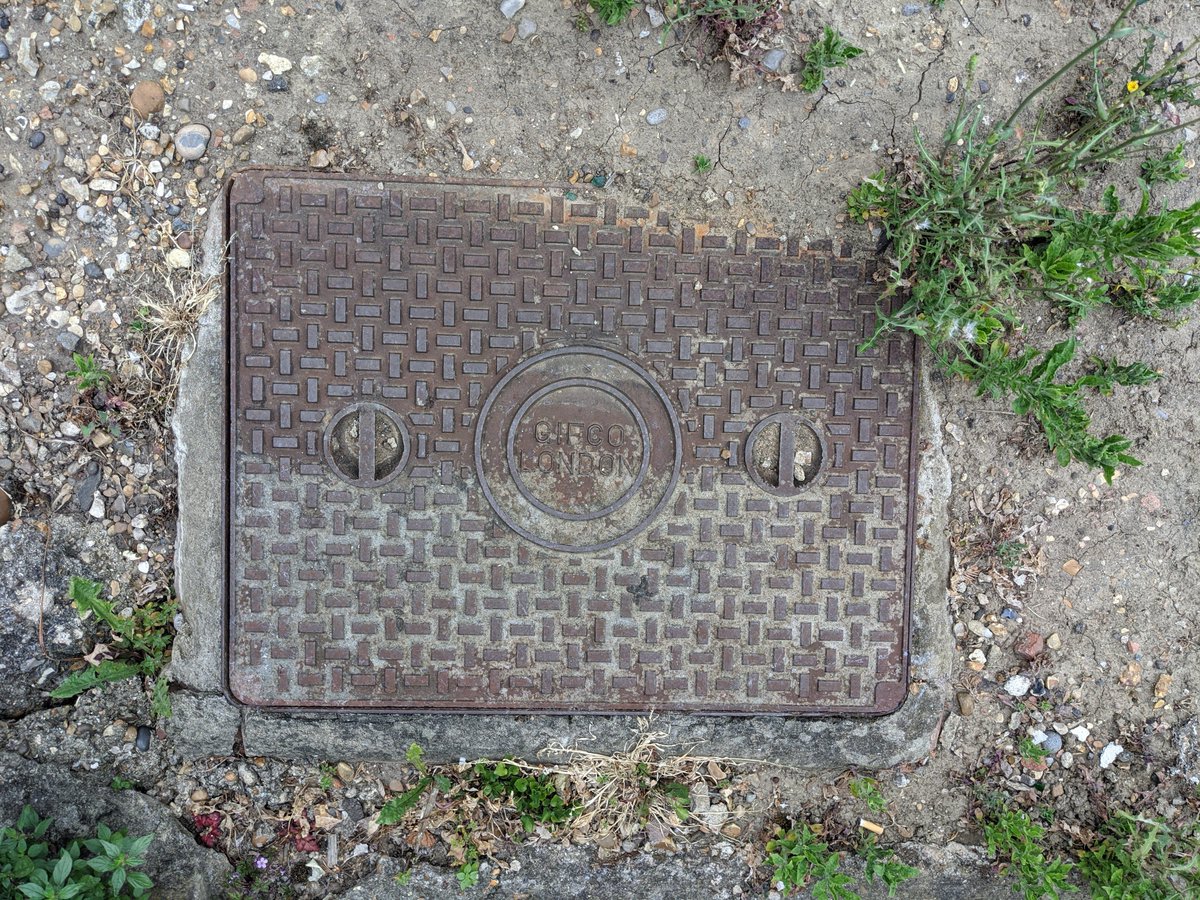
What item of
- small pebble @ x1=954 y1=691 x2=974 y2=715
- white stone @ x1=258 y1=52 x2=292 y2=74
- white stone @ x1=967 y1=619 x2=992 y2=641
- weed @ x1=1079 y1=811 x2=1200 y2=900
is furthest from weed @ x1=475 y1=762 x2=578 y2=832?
white stone @ x1=258 y1=52 x2=292 y2=74

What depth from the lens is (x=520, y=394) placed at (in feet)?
9.93

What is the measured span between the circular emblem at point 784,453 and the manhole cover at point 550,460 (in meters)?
0.01

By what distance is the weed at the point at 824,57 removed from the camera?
3.00m

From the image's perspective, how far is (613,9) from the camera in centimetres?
300

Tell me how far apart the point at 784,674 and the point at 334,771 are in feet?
6.01

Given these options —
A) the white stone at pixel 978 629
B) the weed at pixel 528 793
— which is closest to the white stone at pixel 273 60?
the weed at pixel 528 793

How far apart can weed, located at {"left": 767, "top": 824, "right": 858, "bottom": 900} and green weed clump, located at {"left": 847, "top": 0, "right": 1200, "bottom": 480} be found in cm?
180

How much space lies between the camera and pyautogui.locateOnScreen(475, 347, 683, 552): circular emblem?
303cm

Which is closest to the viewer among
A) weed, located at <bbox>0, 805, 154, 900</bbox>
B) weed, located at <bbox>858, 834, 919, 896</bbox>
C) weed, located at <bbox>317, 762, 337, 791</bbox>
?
weed, located at <bbox>0, 805, 154, 900</bbox>

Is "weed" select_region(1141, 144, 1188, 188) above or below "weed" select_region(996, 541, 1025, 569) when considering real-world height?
above

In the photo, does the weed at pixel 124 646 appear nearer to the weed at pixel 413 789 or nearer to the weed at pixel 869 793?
the weed at pixel 413 789

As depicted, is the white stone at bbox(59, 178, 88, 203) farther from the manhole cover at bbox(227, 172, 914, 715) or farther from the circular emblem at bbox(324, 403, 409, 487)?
the circular emblem at bbox(324, 403, 409, 487)

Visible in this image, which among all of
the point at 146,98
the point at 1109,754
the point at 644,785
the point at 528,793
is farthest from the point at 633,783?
the point at 146,98

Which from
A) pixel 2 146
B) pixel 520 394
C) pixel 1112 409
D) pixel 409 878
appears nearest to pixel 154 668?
pixel 409 878
